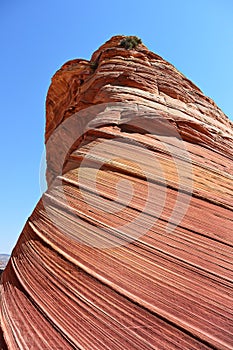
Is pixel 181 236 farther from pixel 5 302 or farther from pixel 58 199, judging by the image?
pixel 5 302

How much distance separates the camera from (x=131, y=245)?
3.12 meters

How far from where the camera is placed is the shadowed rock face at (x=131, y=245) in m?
2.39

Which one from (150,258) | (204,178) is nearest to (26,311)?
(150,258)

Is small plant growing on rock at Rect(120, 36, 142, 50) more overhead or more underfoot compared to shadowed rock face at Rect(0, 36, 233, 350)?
more overhead

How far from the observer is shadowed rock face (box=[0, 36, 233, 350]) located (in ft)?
7.83

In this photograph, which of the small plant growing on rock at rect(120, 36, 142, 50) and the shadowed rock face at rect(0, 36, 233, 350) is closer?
the shadowed rock face at rect(0, 36, 233, 350)

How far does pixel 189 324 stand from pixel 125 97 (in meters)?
4.69

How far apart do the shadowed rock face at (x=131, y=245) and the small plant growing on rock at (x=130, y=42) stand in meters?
3.17

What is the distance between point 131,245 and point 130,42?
726 cm

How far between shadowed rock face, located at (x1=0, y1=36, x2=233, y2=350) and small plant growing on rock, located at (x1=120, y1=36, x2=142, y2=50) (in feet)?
10.4

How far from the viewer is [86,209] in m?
3.60

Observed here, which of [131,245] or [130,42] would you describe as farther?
[130,42]

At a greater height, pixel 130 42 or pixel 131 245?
pixel 130 42

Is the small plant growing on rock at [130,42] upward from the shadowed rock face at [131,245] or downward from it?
upward
